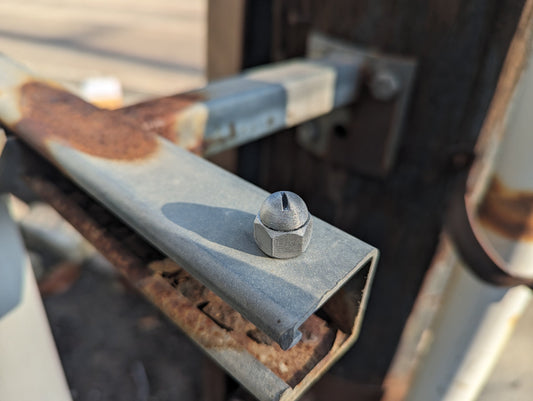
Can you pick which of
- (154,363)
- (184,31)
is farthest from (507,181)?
A: (184,31)

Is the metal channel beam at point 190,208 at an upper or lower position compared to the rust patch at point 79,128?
lower

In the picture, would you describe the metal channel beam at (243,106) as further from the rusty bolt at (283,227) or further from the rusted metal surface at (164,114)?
the rusty bolt at (283,227)

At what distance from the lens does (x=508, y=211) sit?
75cm

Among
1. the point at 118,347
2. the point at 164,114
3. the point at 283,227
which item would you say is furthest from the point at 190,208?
the point at 118,347

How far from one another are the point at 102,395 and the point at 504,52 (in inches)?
63.5

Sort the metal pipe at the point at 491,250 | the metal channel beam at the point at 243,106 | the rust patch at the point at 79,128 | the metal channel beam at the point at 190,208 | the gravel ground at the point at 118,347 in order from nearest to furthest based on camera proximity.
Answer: the metal channel beam at the point at 190,208
the rust patch at the point at 79,128
the metal channel beam at the point at 243,106
the metal pipe at the point at 491,250
the gravel ground at the point at 118,347

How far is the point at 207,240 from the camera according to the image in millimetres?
337

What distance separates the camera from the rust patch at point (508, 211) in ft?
2.41

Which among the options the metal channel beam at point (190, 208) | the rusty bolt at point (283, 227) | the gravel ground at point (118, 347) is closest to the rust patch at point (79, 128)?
the metal channel beam at point (190, 208)

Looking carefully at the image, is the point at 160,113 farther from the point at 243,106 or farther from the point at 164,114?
the point at 243,106

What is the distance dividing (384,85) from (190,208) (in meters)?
0.49

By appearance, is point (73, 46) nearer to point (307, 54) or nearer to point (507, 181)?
point (307, 54)

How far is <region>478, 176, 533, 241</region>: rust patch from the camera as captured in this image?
2.41 ft

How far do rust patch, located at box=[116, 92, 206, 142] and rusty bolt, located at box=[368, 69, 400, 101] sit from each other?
319mm
